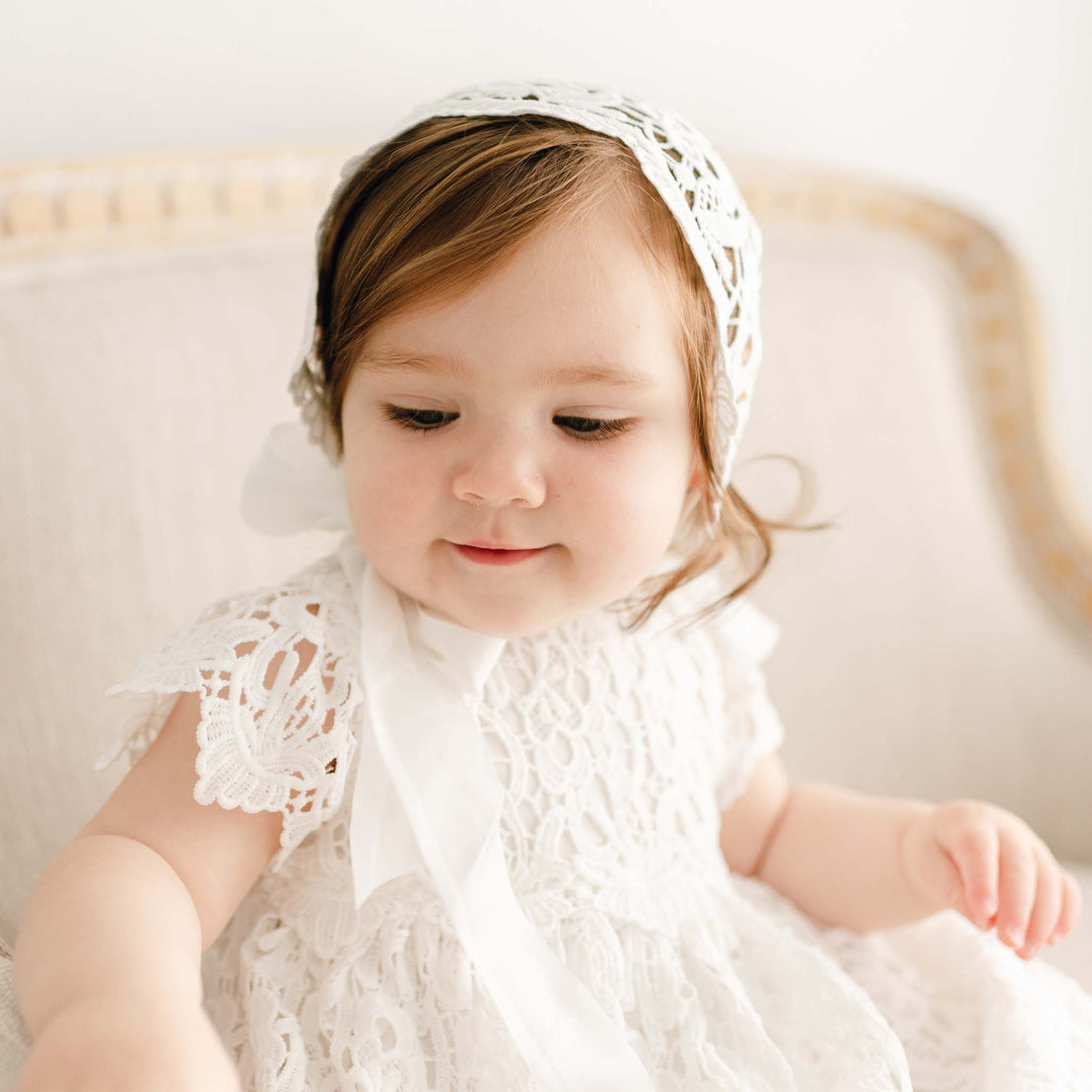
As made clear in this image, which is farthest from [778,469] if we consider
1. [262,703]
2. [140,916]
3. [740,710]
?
[140,916]

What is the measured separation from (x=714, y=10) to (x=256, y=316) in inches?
30.0

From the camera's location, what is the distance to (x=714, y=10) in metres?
1.50

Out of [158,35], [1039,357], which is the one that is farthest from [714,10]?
[158,35]

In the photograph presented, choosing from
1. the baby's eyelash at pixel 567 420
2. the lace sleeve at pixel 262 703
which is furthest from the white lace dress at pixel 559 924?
the baby's eyelash at pixel 567 420

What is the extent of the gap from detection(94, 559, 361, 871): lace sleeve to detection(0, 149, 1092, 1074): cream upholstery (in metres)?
0.16

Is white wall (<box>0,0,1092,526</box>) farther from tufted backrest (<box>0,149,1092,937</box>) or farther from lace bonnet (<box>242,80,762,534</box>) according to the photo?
lace bonnet (<box>242,80,762,534</box>)

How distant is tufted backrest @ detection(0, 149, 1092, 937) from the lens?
0.94 meters

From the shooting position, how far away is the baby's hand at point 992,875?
0.87 m

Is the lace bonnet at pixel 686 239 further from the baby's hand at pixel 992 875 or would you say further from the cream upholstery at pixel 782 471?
the baby's hand at pixel 992 875

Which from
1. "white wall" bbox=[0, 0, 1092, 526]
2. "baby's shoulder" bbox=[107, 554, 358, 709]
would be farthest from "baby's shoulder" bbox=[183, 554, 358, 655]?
"white wall" bbox=[0, 0, 1092, 526]

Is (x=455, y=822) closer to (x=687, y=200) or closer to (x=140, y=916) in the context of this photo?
(x=140, y=916)

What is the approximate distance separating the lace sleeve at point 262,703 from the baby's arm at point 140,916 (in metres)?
0.02

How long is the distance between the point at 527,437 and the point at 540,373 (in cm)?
4

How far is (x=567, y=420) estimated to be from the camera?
760 mm
